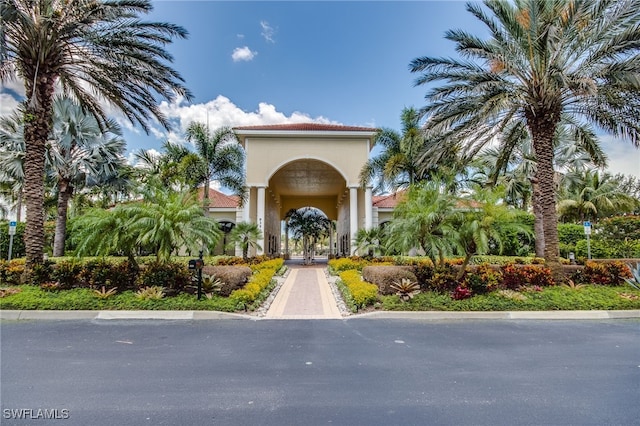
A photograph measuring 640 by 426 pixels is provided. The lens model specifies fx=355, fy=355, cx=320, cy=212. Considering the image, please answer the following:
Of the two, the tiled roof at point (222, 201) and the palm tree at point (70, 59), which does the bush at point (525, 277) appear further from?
the tiled roof at point (222, 201)

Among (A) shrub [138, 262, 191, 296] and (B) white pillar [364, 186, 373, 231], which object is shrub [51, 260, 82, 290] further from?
(B) white pillar [364, 186, 373, 231]

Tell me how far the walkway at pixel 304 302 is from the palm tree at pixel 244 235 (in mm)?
4959

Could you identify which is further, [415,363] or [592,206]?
[592,206]

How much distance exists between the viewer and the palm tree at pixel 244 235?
61.6 ft

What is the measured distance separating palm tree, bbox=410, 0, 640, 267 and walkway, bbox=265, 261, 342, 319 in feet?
22.0

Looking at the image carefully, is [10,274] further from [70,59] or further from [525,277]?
[525,277]

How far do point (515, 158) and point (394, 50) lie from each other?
1069 centimetres

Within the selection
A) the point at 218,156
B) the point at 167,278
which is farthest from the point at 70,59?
the point at 218,156

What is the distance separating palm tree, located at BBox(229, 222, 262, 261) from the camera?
61.6ft

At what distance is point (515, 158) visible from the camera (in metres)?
20.1

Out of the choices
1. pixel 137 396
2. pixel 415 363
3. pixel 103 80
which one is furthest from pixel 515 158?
pixel 137 396

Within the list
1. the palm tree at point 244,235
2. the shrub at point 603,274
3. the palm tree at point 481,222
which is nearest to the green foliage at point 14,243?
the palm tree at point 244,235

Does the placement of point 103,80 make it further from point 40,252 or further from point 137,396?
point 137,396

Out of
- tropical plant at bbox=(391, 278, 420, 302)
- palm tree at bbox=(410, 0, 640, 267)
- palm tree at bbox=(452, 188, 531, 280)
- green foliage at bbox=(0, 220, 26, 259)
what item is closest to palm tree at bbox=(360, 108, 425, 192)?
palm tree at bbox=(410, 0, 640, 267)
